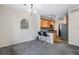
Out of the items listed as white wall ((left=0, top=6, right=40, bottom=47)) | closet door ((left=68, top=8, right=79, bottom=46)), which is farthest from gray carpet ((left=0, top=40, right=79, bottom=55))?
closet door ((left=68, top=8, right=79, bottom=46))

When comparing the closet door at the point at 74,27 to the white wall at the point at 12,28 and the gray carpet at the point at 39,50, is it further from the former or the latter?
the white wall at the point at 12,28

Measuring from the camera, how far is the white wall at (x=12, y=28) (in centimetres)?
457

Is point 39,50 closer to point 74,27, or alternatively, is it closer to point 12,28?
point 12,28

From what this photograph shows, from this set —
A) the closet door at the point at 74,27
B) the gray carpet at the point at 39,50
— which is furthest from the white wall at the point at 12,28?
the closet door at the point at 74,27

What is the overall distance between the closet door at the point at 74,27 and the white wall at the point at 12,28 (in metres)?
2.60

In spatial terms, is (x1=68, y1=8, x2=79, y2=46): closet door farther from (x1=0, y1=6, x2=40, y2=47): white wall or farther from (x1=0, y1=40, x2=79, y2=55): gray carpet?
(x1=0, y1=6, x2=40, y2=47): white wall

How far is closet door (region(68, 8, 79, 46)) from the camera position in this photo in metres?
4.95

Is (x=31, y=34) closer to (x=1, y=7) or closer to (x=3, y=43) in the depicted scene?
(x=3, y=43)
